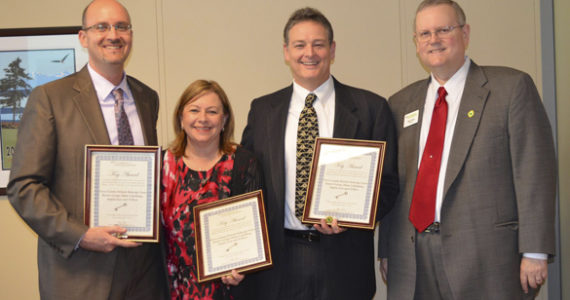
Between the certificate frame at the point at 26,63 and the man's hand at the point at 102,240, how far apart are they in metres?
2.09

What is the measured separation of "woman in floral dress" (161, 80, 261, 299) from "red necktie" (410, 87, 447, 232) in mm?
826

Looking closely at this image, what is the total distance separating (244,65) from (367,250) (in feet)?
6.27

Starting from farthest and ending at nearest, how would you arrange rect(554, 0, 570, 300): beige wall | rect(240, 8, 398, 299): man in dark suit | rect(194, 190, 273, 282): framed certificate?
rect(554, 0, 570, 300): beige wall → rect(240, 8, 398, 299): man in dark suit → rect(194, 190, 273, 282): framed certificate

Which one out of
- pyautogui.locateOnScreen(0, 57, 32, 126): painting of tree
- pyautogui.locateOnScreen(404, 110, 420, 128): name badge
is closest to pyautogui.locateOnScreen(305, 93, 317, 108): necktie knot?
pyautogui.locateOnScreen(404, 110, 420, 128): name badge

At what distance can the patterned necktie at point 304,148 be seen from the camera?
8.48ft

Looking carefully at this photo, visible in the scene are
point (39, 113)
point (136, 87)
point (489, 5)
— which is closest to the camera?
point (39, 113)

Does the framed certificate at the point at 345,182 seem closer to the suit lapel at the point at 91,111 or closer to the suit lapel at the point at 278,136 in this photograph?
the suit lapel at the point at 278,136

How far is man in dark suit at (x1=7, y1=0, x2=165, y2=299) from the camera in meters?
2.26

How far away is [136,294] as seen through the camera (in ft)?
8.06

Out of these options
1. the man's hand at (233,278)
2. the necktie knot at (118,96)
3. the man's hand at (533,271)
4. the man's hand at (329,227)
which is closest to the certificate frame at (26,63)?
the necktie knot at (118,96)

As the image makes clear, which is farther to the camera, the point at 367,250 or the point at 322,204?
the point at 367,250

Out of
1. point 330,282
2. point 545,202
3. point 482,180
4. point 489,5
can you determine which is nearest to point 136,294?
point 330,282

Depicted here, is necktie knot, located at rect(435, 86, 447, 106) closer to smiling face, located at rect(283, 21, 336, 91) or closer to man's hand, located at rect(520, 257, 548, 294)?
smiling face, located at rect(283, 21, 336, 91)

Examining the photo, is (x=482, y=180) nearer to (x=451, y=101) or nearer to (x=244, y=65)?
(x=451, y=101)
